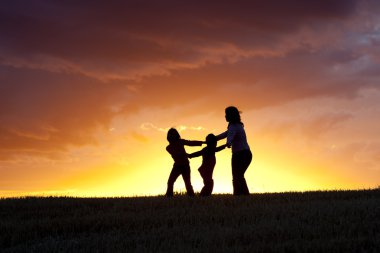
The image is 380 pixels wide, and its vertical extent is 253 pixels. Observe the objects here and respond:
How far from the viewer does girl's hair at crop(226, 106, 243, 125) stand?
16297 millimetres

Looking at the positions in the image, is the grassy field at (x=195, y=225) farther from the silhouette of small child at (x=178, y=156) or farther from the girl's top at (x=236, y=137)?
the silhouette of small child at (x=178, y=156)

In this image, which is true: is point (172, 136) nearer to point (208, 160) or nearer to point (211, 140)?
point (211, 140)

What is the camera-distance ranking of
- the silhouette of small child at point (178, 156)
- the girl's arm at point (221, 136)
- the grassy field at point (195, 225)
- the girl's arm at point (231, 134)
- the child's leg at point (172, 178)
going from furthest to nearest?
the child's leg at point (172, 178) < the silhouette of small child at point (178, 156) < the girl's arm at point (221, 136) < the girl's arm at point (231, 134) < the grassy field at point (195, 225)

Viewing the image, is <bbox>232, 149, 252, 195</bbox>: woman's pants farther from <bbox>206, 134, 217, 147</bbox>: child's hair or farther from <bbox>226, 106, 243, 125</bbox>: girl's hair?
<bbox>206, 134, 217, 147</bbox>: child's hair

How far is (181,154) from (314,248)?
9.03 metres

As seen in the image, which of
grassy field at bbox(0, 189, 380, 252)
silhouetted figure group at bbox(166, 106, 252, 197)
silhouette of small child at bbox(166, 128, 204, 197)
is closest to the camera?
grassy field at bbox(0, 189, 380, 252)

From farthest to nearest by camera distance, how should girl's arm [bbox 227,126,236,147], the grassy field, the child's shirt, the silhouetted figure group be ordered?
1. the child's shirt
2. the silhouetted figure group
3. girl's arm [bbox 227,126,236,147]
4. the grassy field

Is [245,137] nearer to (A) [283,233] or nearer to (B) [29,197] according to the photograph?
(A) [283,233]

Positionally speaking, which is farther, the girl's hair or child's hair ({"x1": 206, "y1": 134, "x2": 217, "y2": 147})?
child's hair ({"x1": 206, "y1": 134, "x2": 217, "y2": 147})

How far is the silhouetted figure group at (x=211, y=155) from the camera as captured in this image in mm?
16297

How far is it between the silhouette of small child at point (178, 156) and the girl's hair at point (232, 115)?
2.04 meters

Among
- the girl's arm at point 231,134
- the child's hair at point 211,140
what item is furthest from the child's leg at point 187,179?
the girl's arm at point 231,134

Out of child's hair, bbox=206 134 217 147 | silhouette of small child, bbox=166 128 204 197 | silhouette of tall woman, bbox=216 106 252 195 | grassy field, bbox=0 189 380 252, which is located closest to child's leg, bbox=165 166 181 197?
silhouette of small child, bbox=166 128 204 197

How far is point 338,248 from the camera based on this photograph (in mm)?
9188
